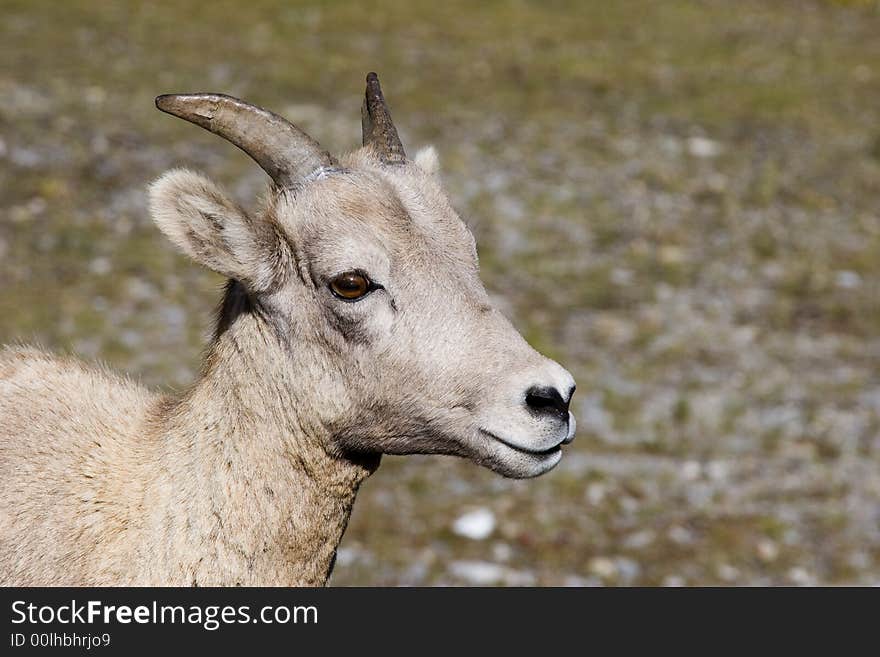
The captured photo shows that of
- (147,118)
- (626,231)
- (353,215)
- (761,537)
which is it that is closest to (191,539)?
(353,215)

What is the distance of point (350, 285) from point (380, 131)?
1039 mm

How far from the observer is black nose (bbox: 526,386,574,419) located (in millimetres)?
4449

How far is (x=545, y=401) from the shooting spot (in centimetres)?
448

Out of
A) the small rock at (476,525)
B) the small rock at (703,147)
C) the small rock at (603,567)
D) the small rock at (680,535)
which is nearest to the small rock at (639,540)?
the small rock at (680,535)

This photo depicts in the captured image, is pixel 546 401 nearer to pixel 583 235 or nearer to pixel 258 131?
pixel 258 131

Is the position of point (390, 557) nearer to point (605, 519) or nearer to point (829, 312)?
point (605, 519)

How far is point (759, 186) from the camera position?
15.2m

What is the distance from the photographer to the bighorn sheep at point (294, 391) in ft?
15.2

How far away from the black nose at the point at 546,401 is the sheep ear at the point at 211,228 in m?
1.19

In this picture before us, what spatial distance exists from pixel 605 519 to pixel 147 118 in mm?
9124

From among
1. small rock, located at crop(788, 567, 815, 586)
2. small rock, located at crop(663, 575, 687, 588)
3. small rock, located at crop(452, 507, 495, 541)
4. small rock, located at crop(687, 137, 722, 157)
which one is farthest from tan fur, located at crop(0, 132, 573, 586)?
small rock, located at crop(687, 137, 722, 157)

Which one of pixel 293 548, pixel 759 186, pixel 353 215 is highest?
pixel 353 215

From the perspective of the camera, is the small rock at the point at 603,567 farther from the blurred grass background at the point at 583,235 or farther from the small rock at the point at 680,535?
the small rock at the point at 680,535

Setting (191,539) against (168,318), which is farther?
(168,318)
